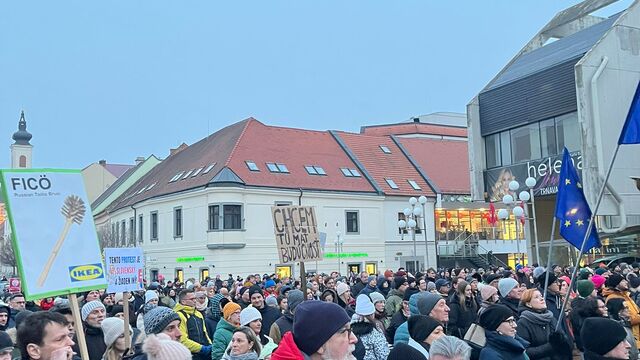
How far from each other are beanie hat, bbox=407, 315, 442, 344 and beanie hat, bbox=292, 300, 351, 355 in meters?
2.08

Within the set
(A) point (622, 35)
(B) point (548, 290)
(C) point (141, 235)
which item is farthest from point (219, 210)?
(B) point (548, 290)

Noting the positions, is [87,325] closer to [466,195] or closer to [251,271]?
[251,271]

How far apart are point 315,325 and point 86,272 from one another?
98.9 inches

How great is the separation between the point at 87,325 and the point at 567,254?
2835 cm

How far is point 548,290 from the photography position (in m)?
8.55

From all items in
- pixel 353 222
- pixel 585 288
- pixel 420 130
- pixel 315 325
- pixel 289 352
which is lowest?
pixel 585 288

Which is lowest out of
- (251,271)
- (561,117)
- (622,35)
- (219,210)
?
(251,271)

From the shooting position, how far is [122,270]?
25.4ft

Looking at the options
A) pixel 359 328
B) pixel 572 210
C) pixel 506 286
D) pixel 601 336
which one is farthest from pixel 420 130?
pixel 601 336

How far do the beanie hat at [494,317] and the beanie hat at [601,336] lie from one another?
2.55ft

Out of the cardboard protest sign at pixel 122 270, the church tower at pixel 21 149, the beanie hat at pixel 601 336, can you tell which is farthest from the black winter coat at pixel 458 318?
the church tower at pixel 21 149

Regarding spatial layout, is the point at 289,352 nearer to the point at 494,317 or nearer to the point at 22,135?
the point at 494,317

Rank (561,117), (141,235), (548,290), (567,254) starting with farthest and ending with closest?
1. (141,235)
2. (567,254)
3. (561,117)
4. (548,290)

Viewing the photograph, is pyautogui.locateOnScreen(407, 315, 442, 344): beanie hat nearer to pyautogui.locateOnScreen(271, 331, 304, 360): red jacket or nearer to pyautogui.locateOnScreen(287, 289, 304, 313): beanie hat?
pyautogui.locateOnScreen(271, 331, 304, 360): red jacket
